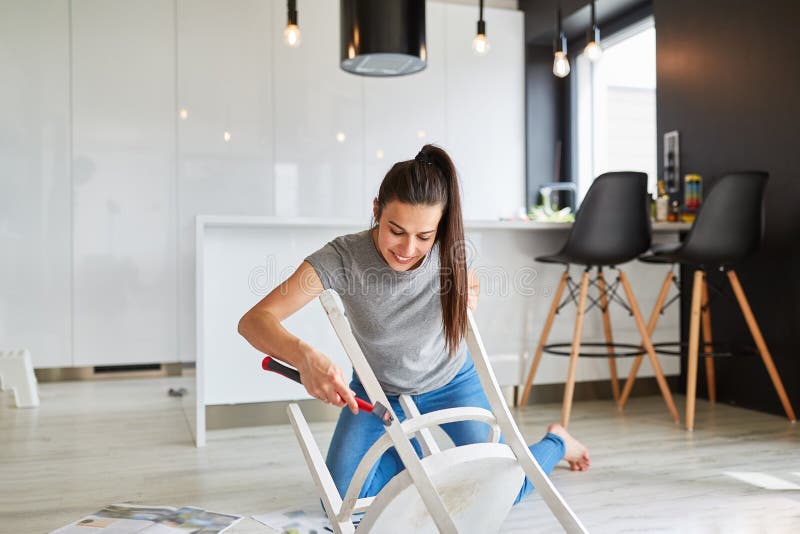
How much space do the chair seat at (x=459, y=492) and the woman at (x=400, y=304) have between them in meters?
0.20

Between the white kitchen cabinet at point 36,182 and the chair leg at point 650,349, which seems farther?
the white kitchen cabinet at point 36,182

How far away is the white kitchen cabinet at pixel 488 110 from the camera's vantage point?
5094mm

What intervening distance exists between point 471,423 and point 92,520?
3.34 ft

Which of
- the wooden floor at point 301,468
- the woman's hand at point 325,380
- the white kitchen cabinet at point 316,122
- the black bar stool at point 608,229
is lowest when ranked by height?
the wooden floor at point 301,468

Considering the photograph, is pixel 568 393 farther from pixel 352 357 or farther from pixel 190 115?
pixel 190 115

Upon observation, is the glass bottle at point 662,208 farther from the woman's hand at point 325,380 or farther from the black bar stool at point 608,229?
the woman's hand at point 325,380

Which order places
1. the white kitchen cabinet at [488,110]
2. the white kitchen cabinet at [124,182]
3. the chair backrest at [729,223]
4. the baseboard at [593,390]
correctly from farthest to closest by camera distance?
the white kitchen cabinet at [488,110] → the white kitchen cabinet at [124,182] → the baseboard at [593,390] → the chair backrest at [729,223]

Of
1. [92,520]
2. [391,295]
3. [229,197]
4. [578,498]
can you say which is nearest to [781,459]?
[578,498]

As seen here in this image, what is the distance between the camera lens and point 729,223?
302cm

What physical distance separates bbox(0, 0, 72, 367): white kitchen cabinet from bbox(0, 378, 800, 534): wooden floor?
98 cm

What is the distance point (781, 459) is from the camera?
2.52 m

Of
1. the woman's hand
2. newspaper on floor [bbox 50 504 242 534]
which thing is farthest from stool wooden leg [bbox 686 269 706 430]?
the woman's hand

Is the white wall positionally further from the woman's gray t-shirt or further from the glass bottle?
the woman's gray t-shirt

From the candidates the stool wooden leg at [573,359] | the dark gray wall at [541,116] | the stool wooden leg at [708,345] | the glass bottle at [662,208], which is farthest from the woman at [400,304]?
the dark gray wall at [541,116]
